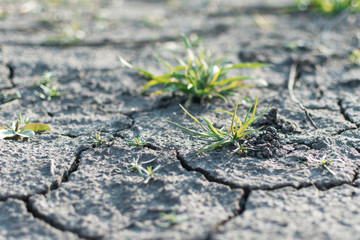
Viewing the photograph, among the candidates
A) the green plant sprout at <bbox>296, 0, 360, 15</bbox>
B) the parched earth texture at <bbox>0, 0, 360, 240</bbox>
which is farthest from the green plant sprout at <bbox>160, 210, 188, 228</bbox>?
the green plant sprout at <bbox>296, 0, 360, 15</bbox>

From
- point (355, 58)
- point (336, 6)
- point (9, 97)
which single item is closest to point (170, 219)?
point (9, 97)

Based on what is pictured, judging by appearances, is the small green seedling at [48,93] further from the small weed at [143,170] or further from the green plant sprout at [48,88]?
the small weed at [143,170]

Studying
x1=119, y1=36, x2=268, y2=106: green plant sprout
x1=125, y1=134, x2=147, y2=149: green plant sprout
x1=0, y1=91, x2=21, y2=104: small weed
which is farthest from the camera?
x1=0, y1=91, x2=21, y2=104: small weed

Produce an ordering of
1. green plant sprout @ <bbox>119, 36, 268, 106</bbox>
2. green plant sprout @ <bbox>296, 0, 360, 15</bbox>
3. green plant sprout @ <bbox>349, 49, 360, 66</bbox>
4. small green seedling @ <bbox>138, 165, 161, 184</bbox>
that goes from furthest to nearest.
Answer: green plant sprout @ <bbox>296, 0, 360, 15</bbox>
green plant sprout @ <bbox>349, 49, 360, 66</bbox>
green plant sprout @ <bbox>119, 36, 268, 106</bbox>
small green seedling @ <bbox>138, 165, 161, 184</bbox>

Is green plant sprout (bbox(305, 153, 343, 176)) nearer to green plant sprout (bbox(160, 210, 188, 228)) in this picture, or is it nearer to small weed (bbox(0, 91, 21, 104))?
green plant sprout (bbox(160, 210, 188, 228))

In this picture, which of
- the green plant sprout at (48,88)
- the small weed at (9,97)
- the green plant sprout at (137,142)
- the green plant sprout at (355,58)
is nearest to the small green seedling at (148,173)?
the green plant sprout at (137,142)

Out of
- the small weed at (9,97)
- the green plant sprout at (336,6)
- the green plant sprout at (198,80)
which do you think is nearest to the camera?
the green plant sprout at (198,80)

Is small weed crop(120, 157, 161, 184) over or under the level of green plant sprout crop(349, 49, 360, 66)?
under
